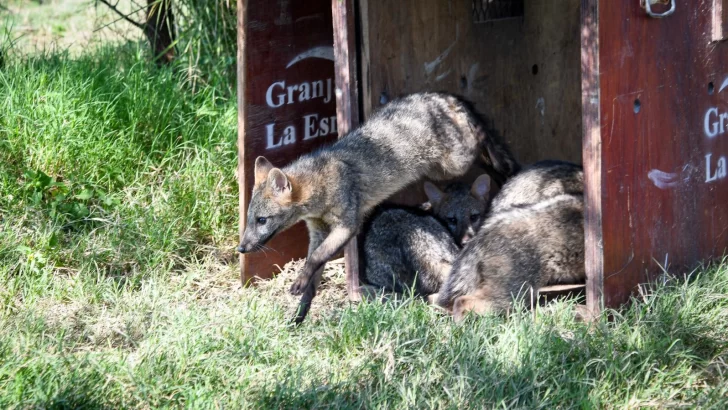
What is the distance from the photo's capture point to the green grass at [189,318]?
4.13m

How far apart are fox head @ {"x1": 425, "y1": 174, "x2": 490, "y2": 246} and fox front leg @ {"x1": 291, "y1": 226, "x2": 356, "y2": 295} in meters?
1.03

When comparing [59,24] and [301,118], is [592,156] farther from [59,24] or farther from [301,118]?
[59,24]

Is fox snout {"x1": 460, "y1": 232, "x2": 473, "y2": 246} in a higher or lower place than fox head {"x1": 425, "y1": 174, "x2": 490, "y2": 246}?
lower

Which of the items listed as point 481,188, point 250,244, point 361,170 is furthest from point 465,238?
point 250,244

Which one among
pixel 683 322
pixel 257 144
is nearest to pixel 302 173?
pixel 257 144

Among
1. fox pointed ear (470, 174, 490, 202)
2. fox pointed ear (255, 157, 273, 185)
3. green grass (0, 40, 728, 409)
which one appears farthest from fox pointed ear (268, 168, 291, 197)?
fox pointed ear (470, 174, 490, 202)

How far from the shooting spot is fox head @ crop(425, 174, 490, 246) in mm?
6383

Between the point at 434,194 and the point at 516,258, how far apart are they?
4.63ft

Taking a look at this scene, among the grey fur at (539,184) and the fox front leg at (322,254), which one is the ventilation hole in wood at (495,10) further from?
the fox front leg at (322,254)

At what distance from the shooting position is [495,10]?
6863 millimetres

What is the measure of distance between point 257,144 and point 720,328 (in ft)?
10.6

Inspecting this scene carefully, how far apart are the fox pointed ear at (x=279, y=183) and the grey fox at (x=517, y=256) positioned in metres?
1.15

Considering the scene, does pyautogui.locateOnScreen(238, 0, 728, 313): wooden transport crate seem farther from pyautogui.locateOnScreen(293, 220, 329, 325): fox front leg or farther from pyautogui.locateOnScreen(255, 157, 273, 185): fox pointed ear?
pyautogui.locateOnScreen(255, 157, 273, 185): fox pointed ear

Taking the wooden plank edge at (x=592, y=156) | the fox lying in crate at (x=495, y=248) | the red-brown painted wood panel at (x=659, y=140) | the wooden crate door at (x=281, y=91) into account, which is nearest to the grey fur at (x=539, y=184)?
the fox lying in crate at (x=495, y=248)
